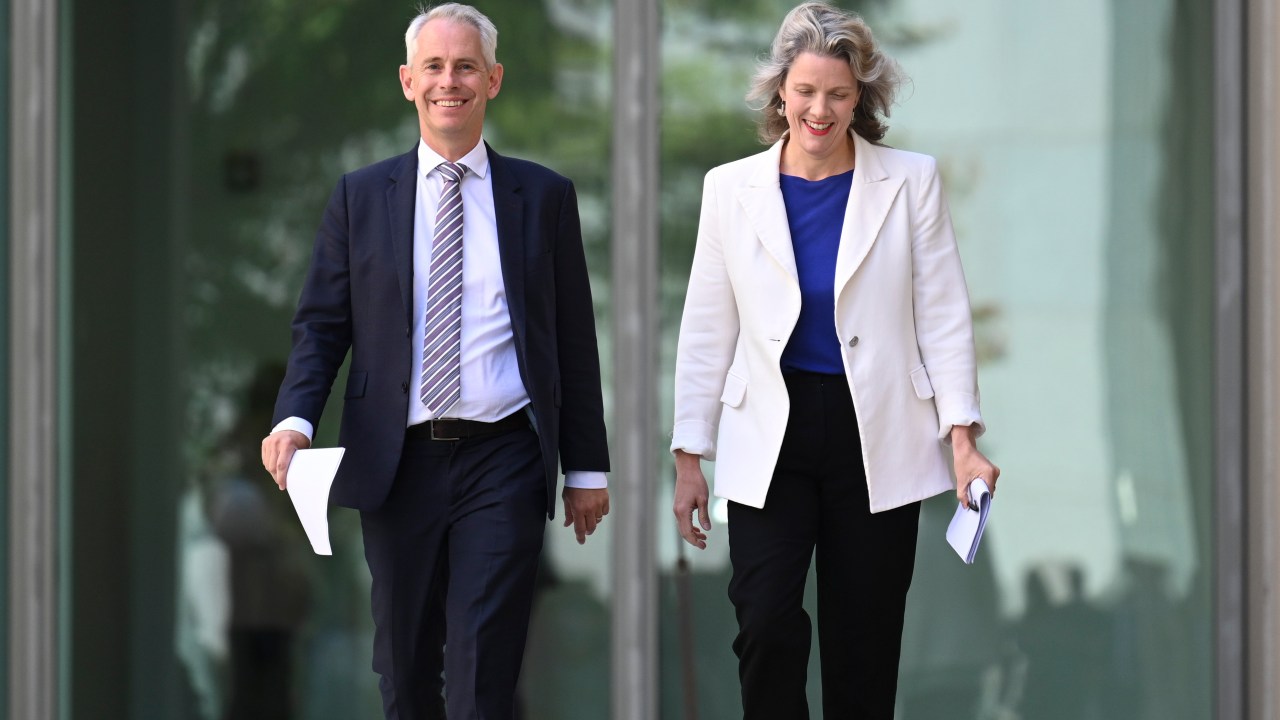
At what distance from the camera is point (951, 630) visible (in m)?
5.79

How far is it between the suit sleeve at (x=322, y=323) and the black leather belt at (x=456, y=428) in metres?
0.24

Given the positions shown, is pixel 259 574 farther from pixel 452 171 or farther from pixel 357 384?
pixel 452 171

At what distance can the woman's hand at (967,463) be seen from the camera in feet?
11.3

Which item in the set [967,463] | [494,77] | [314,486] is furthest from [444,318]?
[967,463]

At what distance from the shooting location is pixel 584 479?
371 centimetres

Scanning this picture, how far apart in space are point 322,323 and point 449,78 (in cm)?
62

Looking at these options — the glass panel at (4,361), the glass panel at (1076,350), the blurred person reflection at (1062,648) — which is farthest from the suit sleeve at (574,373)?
the glass panel at (4,361)

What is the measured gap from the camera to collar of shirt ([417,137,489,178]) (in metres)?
3.64

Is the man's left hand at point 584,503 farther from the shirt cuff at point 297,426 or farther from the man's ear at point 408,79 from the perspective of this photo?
the man's ear at point 408,79

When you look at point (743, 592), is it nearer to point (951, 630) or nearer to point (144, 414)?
point (951, 630)

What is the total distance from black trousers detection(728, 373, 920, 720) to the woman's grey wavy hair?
0.62 metres

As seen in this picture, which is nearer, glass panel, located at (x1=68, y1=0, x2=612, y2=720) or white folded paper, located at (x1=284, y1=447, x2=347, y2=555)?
white folded paper, located at (x1=284, y1=447, x2=347, y2=555)

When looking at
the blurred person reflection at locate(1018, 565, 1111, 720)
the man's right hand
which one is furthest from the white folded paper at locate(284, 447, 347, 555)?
the blurred person reflection at locate(1018, 565, 1111, 720)

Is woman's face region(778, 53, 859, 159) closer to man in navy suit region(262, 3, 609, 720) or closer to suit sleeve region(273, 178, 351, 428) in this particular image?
man in navy suit region(262, 3, 609, 720)
